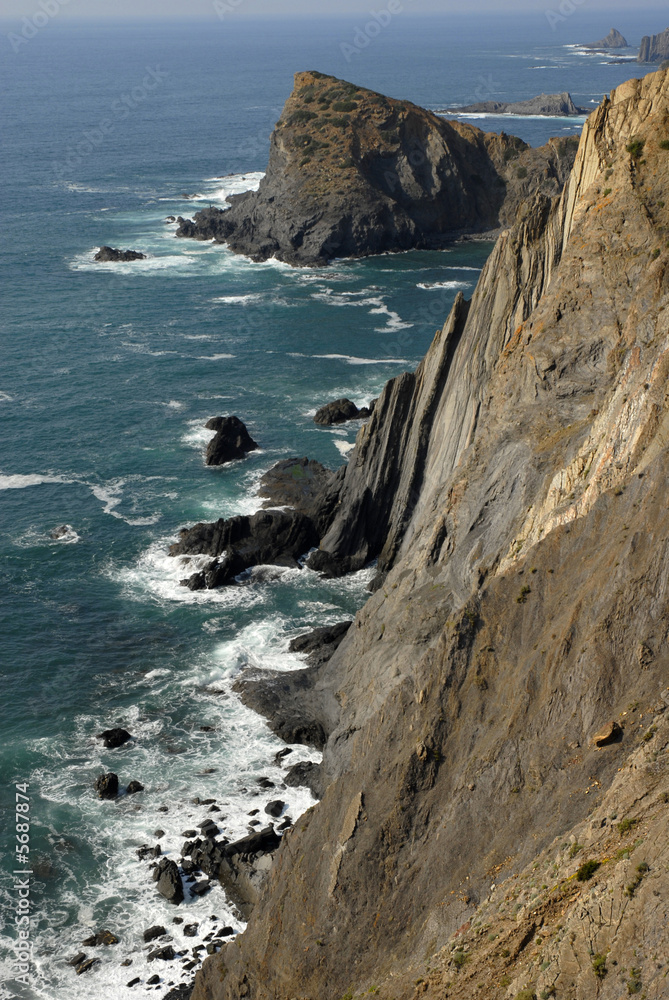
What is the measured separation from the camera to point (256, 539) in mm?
58938

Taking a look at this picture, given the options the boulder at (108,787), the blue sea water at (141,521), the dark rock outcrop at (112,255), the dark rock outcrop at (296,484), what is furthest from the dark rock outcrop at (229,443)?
the dark rock outcrop at (112,255)

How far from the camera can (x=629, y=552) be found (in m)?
26.7

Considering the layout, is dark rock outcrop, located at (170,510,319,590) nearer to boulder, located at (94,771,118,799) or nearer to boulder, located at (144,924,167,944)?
boulder, located at (94,771,118,799)

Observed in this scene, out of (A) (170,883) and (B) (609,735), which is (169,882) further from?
(B) (609,735)

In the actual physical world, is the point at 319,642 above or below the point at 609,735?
below

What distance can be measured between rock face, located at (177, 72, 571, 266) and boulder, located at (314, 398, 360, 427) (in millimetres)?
52872

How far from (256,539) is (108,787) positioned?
2219cm

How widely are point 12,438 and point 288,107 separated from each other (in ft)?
285

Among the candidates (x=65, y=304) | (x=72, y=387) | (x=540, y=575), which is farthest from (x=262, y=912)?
(x=65, y=304)

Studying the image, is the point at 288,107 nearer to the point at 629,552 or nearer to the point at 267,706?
the point at 267,706

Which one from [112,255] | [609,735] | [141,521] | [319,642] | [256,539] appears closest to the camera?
[609,735]

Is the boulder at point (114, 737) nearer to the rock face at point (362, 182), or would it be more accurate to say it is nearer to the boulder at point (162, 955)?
the boulder at point (162, 955)

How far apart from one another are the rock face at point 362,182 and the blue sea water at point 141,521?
466cm

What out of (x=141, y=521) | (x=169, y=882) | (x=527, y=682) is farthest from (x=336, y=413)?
(x=527, y=682)
